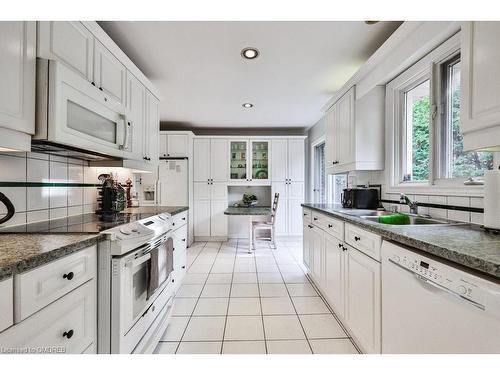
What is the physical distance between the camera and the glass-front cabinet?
5074 millimetres

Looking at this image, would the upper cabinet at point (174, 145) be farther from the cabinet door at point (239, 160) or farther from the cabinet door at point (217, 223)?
the cabinet door at point (217, 223)

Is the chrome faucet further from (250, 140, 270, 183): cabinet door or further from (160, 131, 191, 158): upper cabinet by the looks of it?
(160, 131, 191, 158): upper cabinet

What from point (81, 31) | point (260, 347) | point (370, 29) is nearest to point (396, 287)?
point (260, 347)

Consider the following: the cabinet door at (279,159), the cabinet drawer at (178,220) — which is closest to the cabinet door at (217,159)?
the cabinet door at (279,159)

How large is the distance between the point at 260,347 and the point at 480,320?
1332mm

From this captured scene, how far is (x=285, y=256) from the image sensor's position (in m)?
3.95

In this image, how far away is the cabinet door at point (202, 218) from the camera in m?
4.94

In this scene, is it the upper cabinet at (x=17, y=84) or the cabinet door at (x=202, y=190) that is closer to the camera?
the upper cabinet at (x=17, y=84)

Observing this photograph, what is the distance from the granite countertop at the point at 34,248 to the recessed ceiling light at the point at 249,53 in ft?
6.56

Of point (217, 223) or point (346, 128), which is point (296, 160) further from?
point (346, 128)

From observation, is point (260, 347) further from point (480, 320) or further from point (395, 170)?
point (395, 170)

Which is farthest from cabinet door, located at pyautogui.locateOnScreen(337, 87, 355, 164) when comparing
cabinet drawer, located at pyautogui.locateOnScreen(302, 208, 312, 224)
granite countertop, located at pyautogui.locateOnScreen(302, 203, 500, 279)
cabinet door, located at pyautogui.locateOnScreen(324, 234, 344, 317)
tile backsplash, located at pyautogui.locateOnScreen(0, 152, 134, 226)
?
tile backsplash, located at pyautogui.locateOnScreen(0, 152, 134, 226)

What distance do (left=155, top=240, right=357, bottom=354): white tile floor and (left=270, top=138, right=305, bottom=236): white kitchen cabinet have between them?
4.96 ft

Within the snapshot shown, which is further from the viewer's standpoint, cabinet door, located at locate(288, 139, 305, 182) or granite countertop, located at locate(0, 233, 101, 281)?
cabinet door, located at locate(288, 139, 305, 182)
